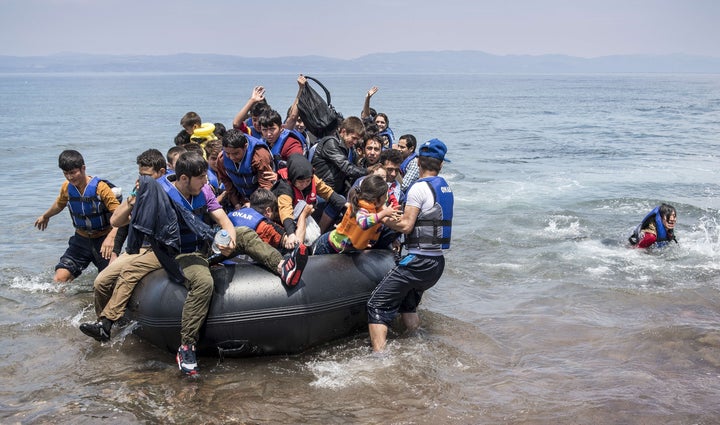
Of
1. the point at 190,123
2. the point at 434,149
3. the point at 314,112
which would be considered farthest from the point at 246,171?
the point at 190,123

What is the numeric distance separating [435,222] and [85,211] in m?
3.74

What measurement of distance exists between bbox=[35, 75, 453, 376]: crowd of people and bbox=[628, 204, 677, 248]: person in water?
15.2 feet

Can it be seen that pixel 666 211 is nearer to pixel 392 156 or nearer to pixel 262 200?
pixel 392 156

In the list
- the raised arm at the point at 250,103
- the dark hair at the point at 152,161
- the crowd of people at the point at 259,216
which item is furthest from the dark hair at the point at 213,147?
the dark hair at the point at 152,161

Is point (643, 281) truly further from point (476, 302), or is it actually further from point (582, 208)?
point (582, 208)

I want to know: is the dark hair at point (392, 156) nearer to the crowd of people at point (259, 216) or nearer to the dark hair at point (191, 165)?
the crowd of people at point (259, 216)

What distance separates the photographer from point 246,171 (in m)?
6.38

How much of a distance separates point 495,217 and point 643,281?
15.4 feet

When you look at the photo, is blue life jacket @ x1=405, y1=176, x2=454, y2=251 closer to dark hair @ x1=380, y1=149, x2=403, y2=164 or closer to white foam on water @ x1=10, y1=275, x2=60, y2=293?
dark hair @ x1=380, y1=149, x2=403, y2=164

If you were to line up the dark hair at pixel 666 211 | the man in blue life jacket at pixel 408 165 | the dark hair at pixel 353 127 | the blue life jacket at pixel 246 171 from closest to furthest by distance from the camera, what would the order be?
the blue life jacket at pixel 246 171
the dark hair at pixel 353 127
the man in blue life jacket at pixel 408 165
the dark hair at pixel 666 211

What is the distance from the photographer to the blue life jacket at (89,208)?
7.01 meters

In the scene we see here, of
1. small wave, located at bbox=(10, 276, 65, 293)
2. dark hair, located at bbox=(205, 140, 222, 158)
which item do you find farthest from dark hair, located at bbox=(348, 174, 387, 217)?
small wave, located at bbox=(10, 276, 65, 293)

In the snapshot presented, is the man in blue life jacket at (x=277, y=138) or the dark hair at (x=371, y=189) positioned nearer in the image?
the dark hair at (x=371, y=189)

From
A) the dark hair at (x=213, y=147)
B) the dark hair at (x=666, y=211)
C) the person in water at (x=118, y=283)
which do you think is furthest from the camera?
the dark hair at (x=666, y=211)
